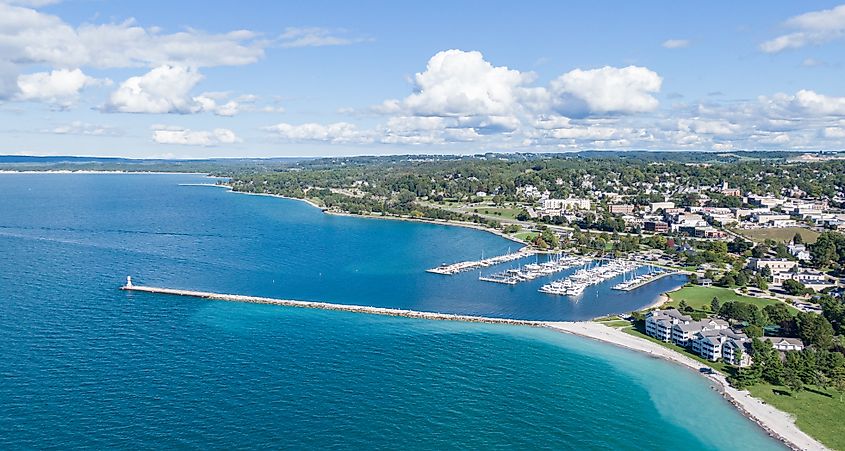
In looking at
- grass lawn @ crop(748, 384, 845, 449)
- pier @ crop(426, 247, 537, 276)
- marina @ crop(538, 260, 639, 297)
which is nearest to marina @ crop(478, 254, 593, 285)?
marina @ crop(538, 260, 639, 297)

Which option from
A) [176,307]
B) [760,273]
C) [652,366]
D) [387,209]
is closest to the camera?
[652,366]

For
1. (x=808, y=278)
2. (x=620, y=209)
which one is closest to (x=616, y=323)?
(x=808, y=278)

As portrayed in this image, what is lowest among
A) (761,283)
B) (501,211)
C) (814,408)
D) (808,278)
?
(814,408)

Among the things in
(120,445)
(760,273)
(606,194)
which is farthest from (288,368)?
(606,194)

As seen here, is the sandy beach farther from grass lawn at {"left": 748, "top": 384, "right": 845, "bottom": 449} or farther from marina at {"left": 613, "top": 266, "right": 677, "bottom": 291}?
marina at {"left": 613, "top": 266, "right": 677, "bottom": 291}

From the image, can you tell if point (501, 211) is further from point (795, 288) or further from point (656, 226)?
point (795, 288)

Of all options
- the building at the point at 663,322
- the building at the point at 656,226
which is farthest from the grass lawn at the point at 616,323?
the building at the point at 656,226

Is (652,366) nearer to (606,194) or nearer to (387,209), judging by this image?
(387,209)
